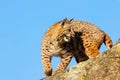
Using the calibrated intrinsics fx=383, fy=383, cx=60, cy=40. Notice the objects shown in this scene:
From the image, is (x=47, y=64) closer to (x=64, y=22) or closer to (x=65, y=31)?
(x=65, y=31)

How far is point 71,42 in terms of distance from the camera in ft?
45.4

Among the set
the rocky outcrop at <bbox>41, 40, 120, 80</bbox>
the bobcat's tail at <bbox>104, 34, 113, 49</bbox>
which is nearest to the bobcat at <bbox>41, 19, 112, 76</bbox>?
the bobcat's tail at <bbox>104, 34, 113, 49</bbox>

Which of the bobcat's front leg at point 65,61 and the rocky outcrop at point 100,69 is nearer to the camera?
the rocky outcrop at point 100,69

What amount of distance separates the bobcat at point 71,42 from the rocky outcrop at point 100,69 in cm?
418

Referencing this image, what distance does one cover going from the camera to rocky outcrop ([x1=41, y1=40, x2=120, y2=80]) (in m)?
8.63

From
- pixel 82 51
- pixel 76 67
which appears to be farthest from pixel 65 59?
pixel 76 67

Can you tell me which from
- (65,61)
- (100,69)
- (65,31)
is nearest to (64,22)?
(65,31)

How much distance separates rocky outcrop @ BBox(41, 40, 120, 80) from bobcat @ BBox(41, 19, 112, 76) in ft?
13.7

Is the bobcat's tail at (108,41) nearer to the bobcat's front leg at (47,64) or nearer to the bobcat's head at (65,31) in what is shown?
the bobcat's head at (65,31)

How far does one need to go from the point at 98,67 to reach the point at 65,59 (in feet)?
17.2

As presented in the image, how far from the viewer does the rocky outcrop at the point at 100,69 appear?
8.63 m

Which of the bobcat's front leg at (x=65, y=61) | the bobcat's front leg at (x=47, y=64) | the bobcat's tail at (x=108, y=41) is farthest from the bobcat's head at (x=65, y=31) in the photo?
the bobcat's tail at (x=108, y=41)

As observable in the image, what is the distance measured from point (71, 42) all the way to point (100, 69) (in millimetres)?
5039

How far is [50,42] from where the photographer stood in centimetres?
1409
